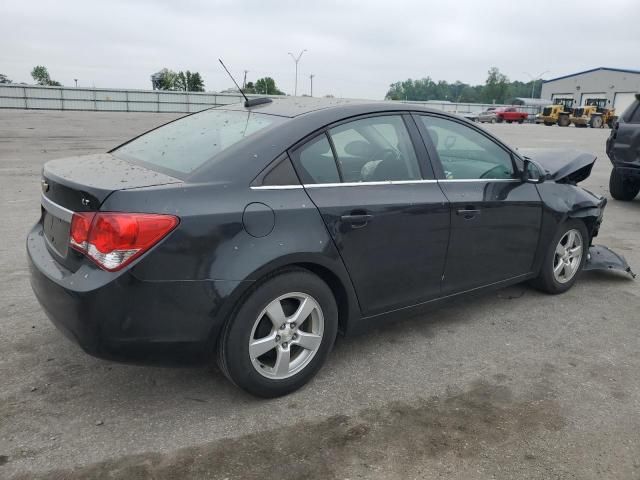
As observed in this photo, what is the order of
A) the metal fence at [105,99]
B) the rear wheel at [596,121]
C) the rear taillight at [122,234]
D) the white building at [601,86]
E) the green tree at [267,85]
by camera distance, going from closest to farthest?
the rear taillight at [122,234] < the metal fence at [105,99] < the rear wheel at [596,121] < the white building at [601,86] < the green tree at [267,85]

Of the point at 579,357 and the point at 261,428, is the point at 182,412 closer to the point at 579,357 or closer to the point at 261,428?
the point at 261,428

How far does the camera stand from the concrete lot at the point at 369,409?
8.02ft

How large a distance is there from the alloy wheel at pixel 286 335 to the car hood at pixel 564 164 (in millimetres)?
2510

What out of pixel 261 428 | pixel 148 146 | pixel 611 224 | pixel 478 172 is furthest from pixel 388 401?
pixel 611 224

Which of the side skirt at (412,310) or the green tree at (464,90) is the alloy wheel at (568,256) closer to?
the side skirt at (412,310)

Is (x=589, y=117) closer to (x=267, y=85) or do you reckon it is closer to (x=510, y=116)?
→ (x=510, y=116)

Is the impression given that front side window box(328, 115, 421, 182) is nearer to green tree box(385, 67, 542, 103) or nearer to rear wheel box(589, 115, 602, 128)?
rear wheel box(589, 115, 602, 128)

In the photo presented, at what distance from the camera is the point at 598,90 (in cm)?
7619

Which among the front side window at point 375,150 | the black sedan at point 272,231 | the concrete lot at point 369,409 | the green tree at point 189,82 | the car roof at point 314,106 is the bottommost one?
the concrete lot at point 369,409

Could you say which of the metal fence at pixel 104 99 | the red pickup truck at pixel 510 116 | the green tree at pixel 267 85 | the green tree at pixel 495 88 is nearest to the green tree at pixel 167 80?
the green tree at pixel 267 85

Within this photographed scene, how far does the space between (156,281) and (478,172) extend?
2.39 metres

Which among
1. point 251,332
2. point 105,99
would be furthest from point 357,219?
point 105,99

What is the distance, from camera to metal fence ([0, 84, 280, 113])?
134 feet

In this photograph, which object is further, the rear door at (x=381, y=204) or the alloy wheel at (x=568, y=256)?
the alloy wheel at (x=568, y=256)
